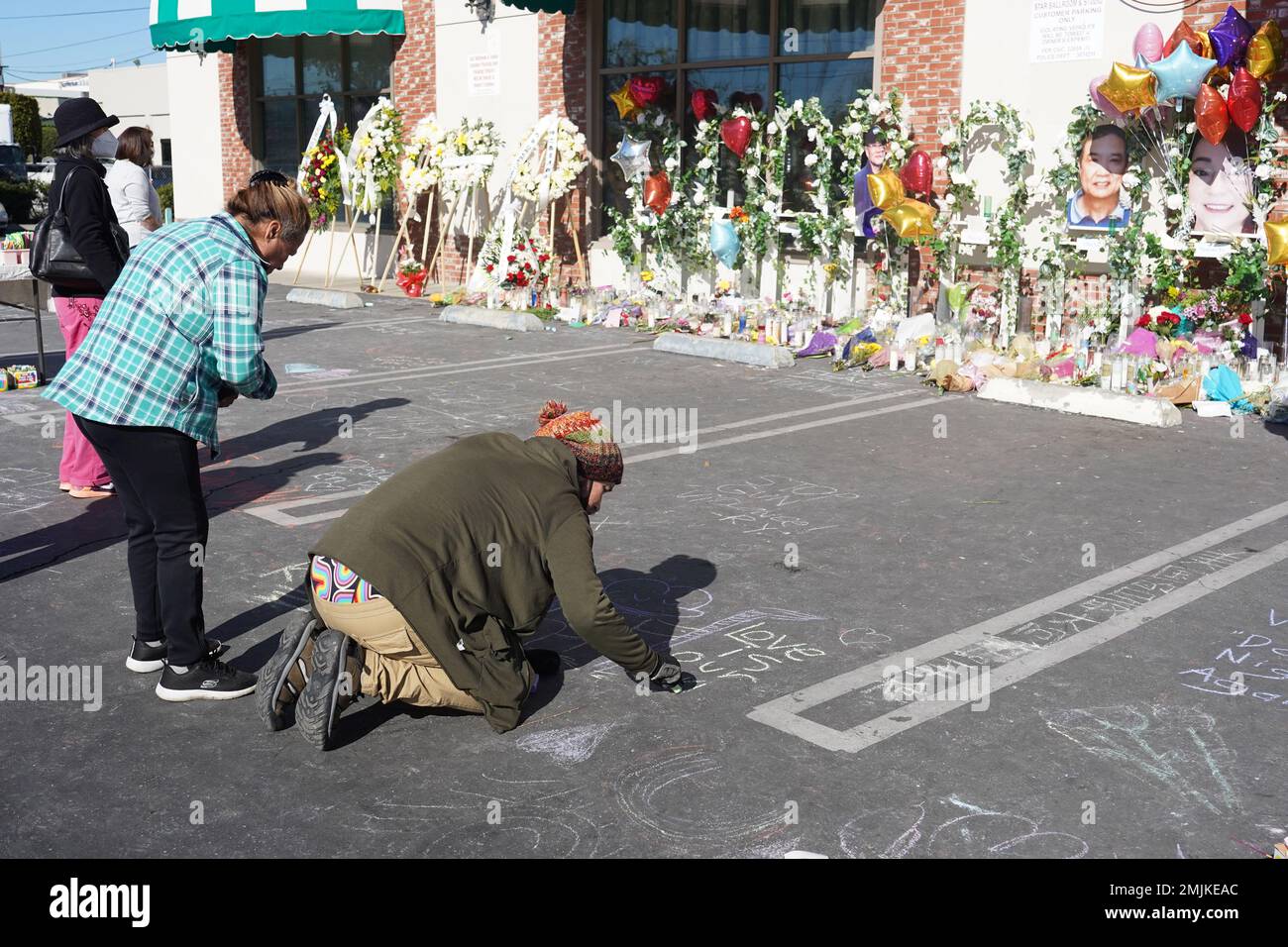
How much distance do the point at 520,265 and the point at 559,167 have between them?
1.41 meters

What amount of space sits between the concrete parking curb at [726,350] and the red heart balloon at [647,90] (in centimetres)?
373

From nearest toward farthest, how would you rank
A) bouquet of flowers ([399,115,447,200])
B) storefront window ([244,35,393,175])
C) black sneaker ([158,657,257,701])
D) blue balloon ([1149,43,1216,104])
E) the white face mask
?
black sneaker ([158,657,257,701]) < the white face mask < blue balloon ([1149,43,1216,104]) < bouquet of flowers ([399,115,447,200]) < storefront window ([244,35,393,175])

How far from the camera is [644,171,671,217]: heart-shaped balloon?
14805 millimetres

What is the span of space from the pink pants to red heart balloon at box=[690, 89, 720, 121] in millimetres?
8735

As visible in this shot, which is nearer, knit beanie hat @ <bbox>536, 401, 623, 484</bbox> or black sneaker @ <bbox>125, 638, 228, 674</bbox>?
knit beanie hat @ <bbox>536, 401, 623, 484</bbox>

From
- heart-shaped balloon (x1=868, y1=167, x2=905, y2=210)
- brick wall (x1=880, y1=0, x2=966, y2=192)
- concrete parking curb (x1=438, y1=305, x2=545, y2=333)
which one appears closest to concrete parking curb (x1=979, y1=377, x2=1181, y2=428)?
heart-shaped balloon (x1=868, y1=167, x2=905, y2=210)

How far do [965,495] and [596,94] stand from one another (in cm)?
1039

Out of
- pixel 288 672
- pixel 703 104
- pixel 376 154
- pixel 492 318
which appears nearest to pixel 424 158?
pixel 376 154

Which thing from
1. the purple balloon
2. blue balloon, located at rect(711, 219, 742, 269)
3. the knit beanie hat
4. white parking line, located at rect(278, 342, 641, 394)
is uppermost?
the purple balloon

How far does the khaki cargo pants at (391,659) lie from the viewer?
3.96m

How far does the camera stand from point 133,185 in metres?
8.09

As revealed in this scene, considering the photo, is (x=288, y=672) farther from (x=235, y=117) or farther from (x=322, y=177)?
(x=235, y=117)

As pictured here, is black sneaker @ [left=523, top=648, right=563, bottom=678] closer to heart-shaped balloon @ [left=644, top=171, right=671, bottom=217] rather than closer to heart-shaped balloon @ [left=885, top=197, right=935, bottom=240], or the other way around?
heart-shaped balloon @ [left=885, top=197, right=935, bottom=240]
